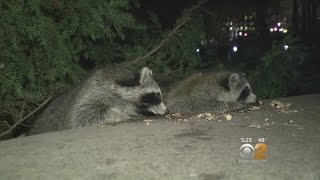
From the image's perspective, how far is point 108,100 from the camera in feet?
16.9

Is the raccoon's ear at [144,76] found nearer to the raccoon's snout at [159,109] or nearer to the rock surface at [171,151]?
the raccoon's snout at [159,109]

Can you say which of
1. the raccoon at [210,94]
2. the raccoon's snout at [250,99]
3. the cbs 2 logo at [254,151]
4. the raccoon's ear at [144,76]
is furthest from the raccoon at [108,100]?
the cbs 2 logo at [254,151]

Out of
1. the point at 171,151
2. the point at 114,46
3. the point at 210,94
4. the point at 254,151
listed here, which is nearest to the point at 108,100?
the point at 210,94

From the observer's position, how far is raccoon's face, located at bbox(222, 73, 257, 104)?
19.4ft

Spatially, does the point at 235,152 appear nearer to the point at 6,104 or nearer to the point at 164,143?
the point at 164,143

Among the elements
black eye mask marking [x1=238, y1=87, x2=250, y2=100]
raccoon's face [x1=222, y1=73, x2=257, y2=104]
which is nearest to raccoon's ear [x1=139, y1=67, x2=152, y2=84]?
raccoon's face [x1=222, y1=73, x2=257, y2=104]

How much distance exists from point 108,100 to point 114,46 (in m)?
1.79

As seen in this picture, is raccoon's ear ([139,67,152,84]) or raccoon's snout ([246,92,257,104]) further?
raccoon's snout ([246,92,257,104])

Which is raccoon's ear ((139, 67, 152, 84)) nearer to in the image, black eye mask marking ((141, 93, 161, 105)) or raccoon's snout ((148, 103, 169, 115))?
black eye mask marking ((141, 93, 161, 105))

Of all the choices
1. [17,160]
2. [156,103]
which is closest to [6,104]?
[156,103]

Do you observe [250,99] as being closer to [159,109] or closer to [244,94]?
[244,94]

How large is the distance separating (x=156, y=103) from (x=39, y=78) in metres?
1.47

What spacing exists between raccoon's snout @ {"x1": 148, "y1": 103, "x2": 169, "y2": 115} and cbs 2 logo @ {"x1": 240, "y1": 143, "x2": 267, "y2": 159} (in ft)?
6.53

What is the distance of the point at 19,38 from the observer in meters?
4.93
